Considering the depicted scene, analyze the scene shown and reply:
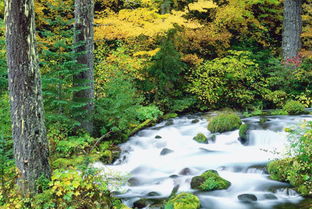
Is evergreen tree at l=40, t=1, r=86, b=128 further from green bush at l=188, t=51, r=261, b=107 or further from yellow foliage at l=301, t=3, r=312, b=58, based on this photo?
yellow foliage at l=301, t=3, r=312, b=58

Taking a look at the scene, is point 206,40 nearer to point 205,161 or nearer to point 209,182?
point 205,161

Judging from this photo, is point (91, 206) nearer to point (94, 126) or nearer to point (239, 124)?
point (94, 126)

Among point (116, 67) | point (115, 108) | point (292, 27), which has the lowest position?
point (115, 108)

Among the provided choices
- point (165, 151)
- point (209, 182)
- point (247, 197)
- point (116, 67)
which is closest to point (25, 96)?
point (209, 182)

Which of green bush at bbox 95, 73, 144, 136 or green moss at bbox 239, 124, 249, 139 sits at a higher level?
green bush at bbox 95, 73, 144, 136

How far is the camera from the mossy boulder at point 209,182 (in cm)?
667

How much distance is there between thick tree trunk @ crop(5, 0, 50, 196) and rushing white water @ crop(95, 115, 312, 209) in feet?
4.64

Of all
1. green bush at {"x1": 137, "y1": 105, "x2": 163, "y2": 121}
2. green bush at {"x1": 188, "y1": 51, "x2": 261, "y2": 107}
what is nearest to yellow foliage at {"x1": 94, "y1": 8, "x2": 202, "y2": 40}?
green bush at {"x1": 188, "y1": 51, "x2": 261, "y2": 107}

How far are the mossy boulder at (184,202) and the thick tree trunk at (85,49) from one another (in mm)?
4145

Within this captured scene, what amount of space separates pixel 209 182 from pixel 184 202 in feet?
3.92

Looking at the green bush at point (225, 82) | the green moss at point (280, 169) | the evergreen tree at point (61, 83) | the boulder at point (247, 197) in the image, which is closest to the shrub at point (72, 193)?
the boulder at point (247, 197)

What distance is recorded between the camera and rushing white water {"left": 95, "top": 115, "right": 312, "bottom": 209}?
6461 mm

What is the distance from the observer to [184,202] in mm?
5742

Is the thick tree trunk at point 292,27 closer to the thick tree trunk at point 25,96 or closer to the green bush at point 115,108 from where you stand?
the green bush at point 115,108
